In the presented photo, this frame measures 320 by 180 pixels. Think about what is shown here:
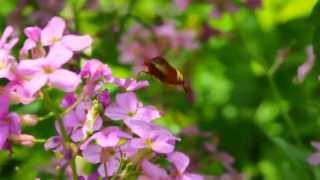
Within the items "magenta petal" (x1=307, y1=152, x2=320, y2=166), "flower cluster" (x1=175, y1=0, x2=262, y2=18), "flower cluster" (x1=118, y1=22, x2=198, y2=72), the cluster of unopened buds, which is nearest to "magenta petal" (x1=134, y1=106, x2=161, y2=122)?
the cluster of unopened buds

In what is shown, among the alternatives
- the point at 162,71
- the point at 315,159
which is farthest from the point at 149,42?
the point at 162,71

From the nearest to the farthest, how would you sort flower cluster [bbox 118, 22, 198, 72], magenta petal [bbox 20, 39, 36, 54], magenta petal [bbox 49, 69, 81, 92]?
magenta petal [bbox 49, 69, 81, 92] < magenta petal [bbox 20, 39, 36, 54] < flower cluster [bbox 118, 22, 198, 72]

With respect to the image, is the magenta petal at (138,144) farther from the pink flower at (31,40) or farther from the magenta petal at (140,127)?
the pink flower at (31,40)

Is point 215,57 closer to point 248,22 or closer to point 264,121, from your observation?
point 248,22

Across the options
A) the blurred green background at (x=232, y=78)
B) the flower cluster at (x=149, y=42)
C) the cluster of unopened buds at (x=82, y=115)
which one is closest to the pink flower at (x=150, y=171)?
the cluster of unopened buds at (x=82, y=115)

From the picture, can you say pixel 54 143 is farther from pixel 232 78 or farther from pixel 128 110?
pixel 232 78

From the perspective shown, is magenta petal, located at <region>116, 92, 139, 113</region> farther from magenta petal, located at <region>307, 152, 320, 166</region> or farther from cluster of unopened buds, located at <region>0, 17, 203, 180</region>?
magenta petal, located at <region>307, 152, 320, 166</region>
